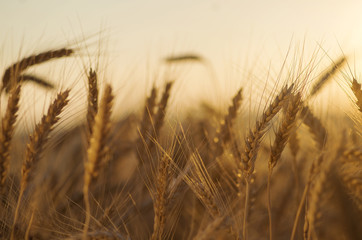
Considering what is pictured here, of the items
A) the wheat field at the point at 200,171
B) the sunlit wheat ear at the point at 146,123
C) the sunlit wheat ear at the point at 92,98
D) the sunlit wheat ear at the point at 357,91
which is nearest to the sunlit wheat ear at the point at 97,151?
the wheat field at the point at 200,171

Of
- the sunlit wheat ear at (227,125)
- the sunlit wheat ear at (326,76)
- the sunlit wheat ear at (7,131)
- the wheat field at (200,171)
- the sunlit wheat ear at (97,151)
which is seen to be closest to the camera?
the sunlit wheat ear at (97,151)

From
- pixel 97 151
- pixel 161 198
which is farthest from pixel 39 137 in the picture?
pixel 161 198

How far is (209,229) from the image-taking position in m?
1.22

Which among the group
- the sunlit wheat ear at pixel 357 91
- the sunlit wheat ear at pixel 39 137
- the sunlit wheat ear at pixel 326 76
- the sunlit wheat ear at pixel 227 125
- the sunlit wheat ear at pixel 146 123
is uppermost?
the sunlit wheat ear at pixel 39 137

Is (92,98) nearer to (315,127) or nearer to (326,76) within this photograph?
(315,127)

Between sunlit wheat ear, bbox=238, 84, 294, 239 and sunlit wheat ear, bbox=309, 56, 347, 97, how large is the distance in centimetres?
51

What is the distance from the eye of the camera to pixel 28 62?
79.5 inches

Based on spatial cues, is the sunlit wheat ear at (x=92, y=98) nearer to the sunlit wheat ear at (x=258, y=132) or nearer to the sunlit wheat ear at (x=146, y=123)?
the sunlit wheat ear at (x=146, y=123)

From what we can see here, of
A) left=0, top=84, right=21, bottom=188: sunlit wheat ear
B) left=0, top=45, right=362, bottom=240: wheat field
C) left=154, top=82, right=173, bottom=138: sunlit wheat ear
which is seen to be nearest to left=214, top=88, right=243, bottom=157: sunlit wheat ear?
left=0, top=45, right=362, bottom=240: wheat field

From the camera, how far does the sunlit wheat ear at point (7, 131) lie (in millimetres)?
1562

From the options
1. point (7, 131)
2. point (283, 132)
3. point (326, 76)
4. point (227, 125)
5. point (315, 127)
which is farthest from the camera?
point (227, 125)

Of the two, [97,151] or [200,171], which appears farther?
[200,171]

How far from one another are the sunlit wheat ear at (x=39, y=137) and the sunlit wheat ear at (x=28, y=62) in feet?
1.37

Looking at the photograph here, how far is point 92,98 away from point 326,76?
1.38 m
